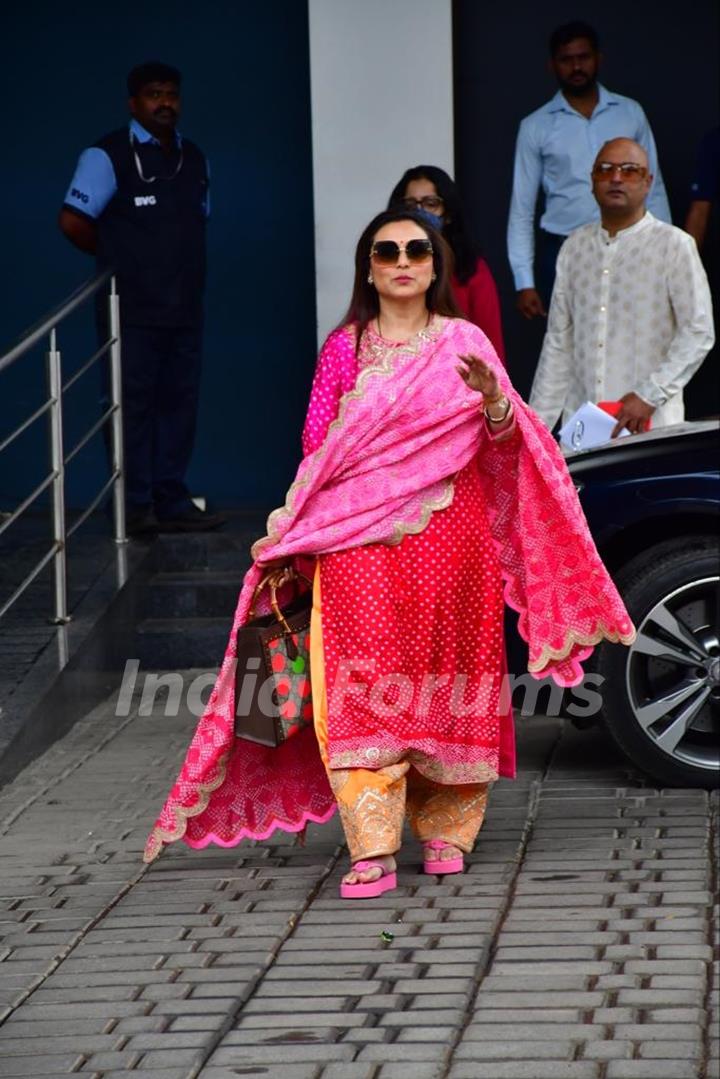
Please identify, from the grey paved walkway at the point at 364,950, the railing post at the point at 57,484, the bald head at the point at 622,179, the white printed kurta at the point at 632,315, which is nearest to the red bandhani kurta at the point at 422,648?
the grey paved walkway at the point at 364,950

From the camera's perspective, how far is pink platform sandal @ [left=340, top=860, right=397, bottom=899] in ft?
20.2

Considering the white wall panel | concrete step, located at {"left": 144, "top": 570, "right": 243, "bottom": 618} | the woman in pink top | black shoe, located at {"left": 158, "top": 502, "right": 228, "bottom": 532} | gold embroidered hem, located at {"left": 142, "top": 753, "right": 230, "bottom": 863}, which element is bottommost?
concrete step, located at {"left": 144, "top": 570, "right": 243, "bottom": 618}

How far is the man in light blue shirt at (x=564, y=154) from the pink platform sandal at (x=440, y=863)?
4.79 metres

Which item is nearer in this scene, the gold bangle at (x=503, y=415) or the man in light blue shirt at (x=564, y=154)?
the gold bangle at (x=503, y=415)

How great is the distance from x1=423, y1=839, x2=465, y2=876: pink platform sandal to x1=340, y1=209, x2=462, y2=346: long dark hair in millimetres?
1461

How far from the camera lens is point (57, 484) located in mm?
9172

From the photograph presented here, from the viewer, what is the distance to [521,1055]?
471 cm

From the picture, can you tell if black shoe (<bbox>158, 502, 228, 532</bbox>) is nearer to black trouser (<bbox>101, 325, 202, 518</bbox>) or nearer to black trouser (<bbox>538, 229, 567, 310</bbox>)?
black trouser (<bbox>101, 325, 202, 518</bbox>)

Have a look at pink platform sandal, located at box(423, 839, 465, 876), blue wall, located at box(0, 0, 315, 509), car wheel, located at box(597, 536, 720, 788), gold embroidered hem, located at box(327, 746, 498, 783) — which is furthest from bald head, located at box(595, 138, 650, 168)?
blue wall, located at box(0, 0, 315, 509)

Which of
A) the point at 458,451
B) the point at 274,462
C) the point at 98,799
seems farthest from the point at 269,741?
the point at 274,462

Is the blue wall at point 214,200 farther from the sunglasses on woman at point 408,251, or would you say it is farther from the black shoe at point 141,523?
the sunglasses on woman at point 408,251

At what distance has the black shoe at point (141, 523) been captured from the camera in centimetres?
1077

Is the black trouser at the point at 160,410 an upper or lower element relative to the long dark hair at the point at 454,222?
lower

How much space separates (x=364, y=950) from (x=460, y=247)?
12.8ft
